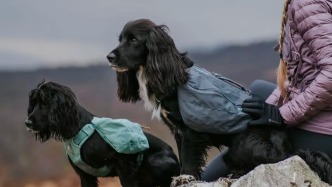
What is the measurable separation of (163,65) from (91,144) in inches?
37.3

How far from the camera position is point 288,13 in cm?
423

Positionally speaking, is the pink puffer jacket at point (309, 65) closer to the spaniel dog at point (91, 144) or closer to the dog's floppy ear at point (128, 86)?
the dog's floppy ear at point (128, 86)

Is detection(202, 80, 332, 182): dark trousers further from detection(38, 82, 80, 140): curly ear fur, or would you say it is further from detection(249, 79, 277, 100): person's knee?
detection(38, 82, 80, 140): curly ear fur

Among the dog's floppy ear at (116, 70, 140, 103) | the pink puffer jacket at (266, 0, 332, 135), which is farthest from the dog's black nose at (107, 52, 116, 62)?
the pink puffer jacket at (266, 0, 332, 135)

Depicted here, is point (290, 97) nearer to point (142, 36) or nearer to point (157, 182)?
point (142, 36)

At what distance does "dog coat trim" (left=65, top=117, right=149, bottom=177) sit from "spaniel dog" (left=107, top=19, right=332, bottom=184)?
14.5 inches

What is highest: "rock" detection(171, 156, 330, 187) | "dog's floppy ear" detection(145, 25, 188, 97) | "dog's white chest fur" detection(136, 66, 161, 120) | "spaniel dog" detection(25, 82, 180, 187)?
"dog's floppy ear" detection(145, 25, 188, 97)

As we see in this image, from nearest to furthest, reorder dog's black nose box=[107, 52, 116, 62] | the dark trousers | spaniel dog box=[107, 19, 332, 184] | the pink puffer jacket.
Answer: the pink puffer jacket → the dark trousers → spaniel dog box=[107, 19, 332, 184] → dog's black nose box=[107, 52, 116, 62]

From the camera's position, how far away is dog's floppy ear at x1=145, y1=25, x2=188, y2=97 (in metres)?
4.57

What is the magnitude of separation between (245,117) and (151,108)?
68 centimetres

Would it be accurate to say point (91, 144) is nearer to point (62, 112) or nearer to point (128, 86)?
point (62, 112)

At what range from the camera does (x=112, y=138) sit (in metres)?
5.14

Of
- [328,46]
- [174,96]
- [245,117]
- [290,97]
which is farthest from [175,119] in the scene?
[328,46]

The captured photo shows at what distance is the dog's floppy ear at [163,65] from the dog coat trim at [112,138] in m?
0.57
